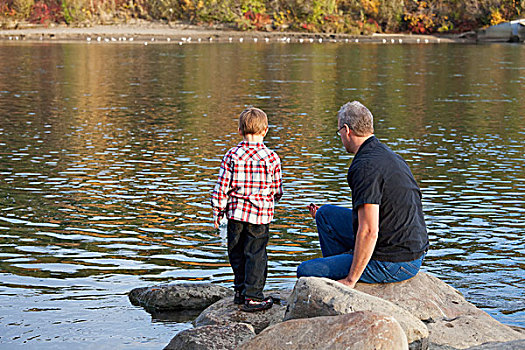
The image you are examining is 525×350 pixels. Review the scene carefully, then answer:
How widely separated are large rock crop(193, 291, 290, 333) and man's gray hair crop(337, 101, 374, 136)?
69.2 inches

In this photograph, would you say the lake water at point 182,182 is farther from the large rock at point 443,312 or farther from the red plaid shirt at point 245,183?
the red plaid shirt at point 245,183

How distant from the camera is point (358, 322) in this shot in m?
5.66

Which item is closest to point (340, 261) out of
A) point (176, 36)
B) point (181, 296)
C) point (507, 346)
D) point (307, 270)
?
point (307, 270)

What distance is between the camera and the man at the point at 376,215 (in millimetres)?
6484

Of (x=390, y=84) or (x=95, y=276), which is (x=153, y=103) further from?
(x=95, y=276)

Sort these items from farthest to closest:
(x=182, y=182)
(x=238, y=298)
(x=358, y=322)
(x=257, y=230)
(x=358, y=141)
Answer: (x=182, y=182) → (x=238, y=298) → (x=257, y=230) → (x=358, y=141) → (x=358, y=322)

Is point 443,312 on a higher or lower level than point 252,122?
lower

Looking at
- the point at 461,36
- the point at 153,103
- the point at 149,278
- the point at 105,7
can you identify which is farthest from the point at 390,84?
the point at 105,7

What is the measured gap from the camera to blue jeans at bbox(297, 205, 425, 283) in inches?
268

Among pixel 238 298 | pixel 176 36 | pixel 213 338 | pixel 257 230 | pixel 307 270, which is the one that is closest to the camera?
pixel 213 338

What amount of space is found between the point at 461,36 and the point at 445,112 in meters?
62.0

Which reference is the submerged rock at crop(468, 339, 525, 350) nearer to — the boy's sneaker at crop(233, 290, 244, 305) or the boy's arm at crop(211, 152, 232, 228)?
the boy's sneaker at crop(233, 290, 244, 305)

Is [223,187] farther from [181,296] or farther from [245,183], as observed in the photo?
[181,296]

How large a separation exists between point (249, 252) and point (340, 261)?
85 cm
